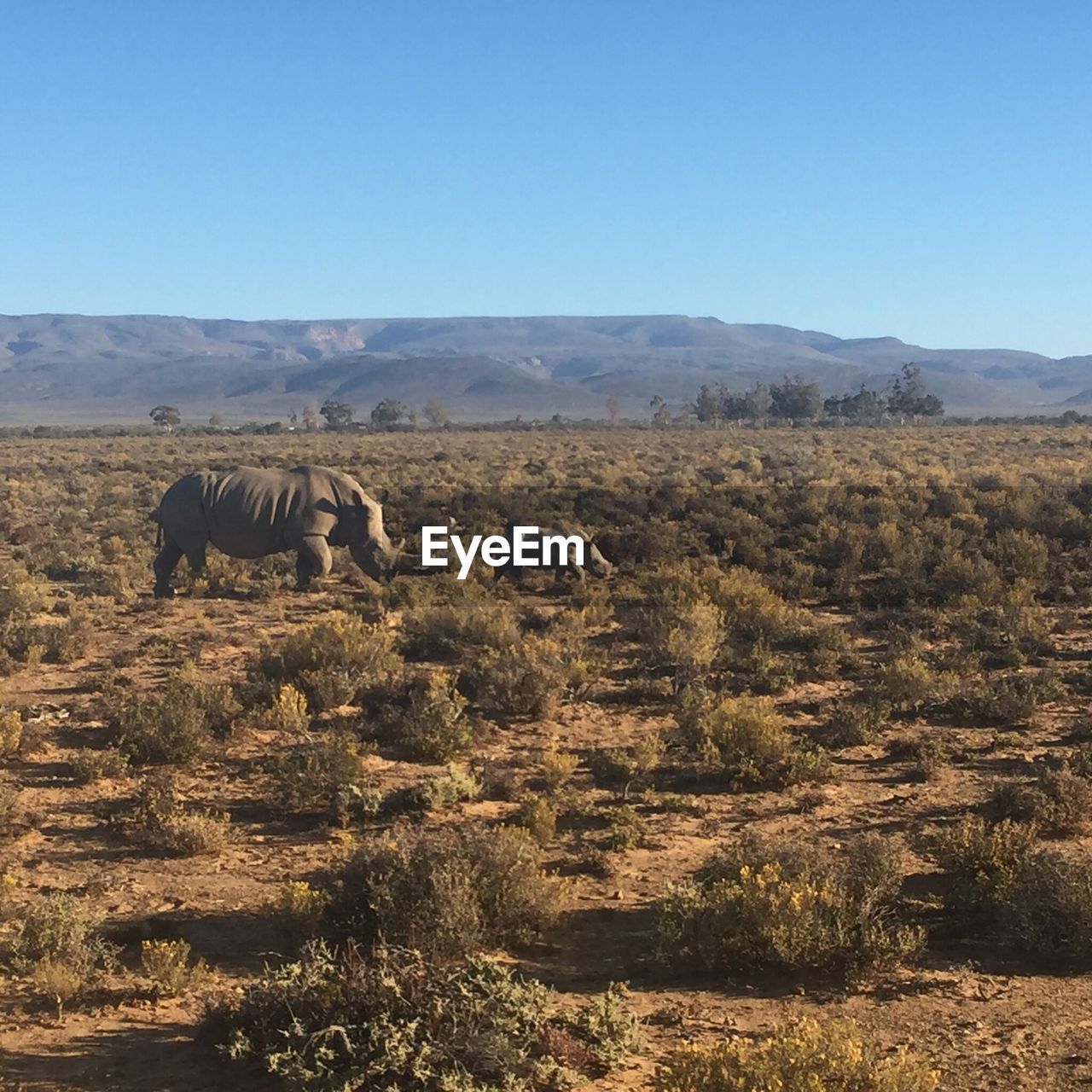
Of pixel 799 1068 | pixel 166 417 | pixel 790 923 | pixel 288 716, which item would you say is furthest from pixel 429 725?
pixel 166 417

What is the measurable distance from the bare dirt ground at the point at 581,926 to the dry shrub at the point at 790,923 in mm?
163

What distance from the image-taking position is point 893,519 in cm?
2502

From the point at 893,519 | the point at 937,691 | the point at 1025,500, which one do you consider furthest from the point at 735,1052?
the point at 1025,500

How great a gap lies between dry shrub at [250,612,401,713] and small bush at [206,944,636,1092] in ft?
21.1

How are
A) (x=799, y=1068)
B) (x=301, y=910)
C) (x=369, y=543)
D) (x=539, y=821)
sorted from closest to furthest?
(x=799, y=1068), (x=301, y=910), (x=539, y=821), (x=369, y=543)

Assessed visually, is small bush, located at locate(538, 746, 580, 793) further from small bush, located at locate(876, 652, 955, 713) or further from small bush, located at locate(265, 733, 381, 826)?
small bush, located at locate(876, 652, 955, 713)

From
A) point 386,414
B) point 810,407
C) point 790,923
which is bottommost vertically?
point 790,923

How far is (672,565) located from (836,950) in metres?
13.8

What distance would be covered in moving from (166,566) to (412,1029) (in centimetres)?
1573

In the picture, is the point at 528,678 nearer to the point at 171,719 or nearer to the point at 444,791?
the point at 444,791

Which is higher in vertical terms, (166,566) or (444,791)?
(166,566)

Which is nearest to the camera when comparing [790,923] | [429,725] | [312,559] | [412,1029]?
[412,1029]

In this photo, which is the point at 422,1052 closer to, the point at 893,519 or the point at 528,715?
the point at 528,715

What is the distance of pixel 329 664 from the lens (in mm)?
13234
